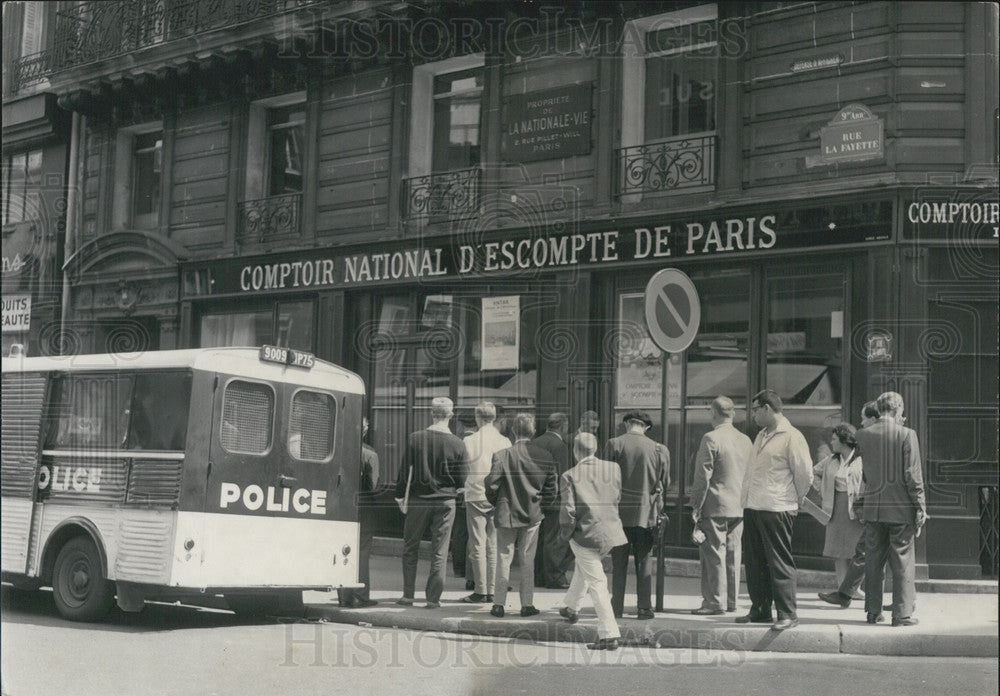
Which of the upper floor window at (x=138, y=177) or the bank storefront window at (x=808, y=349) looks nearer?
the bank storefront window at (x=808, y=349)

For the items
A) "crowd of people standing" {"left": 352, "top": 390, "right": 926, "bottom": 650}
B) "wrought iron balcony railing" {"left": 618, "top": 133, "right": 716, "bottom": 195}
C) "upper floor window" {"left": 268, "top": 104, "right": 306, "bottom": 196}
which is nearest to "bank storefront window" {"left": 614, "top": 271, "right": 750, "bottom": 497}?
"wrought iron balcony railing" {"left": 618, "top": 133, "right": 716, "bottom": 195}

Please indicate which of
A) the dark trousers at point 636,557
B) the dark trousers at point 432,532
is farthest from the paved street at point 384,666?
the dark trousers at point 636,557

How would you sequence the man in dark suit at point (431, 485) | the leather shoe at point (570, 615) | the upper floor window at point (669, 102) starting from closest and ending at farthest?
the leather shoe at point (570, 615) → the man in dark suit at point (431, 485) → the upper floor window at point (669, 102)

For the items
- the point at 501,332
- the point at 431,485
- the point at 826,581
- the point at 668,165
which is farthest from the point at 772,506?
the point at 501,332

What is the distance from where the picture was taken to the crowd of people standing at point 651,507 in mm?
9352

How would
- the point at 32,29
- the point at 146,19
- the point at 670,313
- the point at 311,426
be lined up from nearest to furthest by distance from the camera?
the point at 670,313, the point at 311,426, the point at 146,19, the point at 32,29

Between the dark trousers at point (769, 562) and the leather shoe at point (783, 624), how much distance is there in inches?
1.0

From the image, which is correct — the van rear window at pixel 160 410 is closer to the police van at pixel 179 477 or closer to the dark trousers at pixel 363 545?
the police van at pixel 179 477

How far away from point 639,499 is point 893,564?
2256 mm

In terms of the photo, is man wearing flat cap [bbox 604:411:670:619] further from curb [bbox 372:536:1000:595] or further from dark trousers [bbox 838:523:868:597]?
curb [bbox 372:536:1000:595]

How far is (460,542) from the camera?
1278 cm

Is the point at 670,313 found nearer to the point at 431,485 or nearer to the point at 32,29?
the point at 431,485

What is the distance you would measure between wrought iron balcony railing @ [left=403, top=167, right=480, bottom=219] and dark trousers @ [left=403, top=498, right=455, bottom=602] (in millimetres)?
5633

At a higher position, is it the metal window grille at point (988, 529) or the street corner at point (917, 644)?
the metal window grille at point (988, 529)
